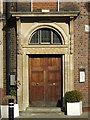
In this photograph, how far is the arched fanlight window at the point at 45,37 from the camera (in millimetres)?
17922

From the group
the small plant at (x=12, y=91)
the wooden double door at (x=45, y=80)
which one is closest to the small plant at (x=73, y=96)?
the wooden double door at (x=45, y=80)

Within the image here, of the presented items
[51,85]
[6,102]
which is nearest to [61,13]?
[51,85]

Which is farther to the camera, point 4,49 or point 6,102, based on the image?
point 4,49

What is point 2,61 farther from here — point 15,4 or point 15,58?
point 15,4

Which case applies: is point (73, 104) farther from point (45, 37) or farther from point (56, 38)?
point (45, 37)

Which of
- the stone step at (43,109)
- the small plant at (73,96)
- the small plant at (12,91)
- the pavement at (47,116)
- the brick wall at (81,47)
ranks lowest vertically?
the pavement at (47,116)

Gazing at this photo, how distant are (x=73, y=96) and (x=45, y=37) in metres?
2.83

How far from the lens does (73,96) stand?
1694cm

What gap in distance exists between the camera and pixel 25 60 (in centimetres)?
1789

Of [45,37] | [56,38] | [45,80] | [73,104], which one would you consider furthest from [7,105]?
[56,38]

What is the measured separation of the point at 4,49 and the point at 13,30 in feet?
2.90

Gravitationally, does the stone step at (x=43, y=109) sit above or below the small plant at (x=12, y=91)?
below

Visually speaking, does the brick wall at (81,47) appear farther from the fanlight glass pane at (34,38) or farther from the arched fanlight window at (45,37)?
the fanlight glass pane at (34,38)

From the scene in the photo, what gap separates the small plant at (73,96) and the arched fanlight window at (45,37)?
7.47ft
